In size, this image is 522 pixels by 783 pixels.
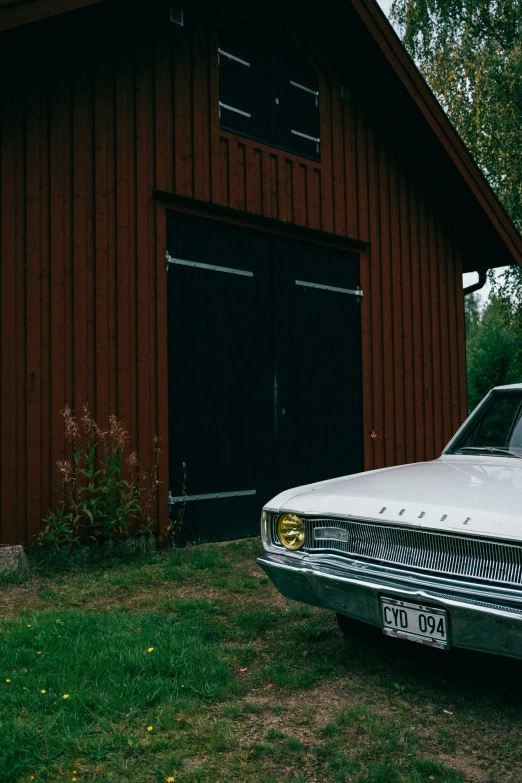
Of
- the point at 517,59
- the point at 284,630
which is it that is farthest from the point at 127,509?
the point at 517,59

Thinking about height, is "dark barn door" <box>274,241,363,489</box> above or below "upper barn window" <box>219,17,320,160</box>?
below

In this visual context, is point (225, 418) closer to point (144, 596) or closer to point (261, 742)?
point (144, 596)

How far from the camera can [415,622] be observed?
3010 mm

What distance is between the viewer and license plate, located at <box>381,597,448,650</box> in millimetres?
2934

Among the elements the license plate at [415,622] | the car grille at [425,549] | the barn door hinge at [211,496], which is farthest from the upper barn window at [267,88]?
the license plate at [415,622]

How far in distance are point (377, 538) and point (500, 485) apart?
23.6 inches

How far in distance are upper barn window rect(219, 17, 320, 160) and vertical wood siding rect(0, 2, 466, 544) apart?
170 millimetres

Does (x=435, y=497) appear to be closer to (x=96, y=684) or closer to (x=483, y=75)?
(x=96, y=684)

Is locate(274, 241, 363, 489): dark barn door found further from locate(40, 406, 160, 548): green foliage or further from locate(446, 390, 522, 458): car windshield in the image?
locate(446, 390, 522, 458): car windshield

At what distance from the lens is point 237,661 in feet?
12.1

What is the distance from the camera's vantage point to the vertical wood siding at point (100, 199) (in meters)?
5.89

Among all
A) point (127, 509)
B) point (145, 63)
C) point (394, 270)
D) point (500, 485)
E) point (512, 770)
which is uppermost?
point (145, 63)

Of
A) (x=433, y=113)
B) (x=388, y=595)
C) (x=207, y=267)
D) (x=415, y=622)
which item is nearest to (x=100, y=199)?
(x=207, y=267)

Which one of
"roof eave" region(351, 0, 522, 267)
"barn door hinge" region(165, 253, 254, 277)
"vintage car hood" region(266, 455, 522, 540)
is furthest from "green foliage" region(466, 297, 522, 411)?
"vintage car hood" region(266, 455, 522, 540)
